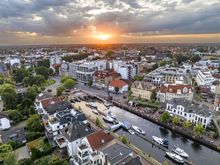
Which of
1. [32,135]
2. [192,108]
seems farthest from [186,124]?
[32,135]

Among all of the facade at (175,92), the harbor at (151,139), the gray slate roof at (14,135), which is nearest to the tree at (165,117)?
the harbor at (151,139)

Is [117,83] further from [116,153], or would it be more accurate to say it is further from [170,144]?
[116,153]

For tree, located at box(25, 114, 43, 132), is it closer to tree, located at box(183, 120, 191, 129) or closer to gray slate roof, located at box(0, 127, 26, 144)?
gray slate roof, located at box(0, 127, 26, 144)

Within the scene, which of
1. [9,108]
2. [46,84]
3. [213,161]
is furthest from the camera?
[46,84]

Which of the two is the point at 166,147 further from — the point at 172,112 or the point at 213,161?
the point at 172,112

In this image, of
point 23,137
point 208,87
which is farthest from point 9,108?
point 208,87

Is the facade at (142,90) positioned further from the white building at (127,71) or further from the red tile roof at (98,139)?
the red tile roof at (98,139)
